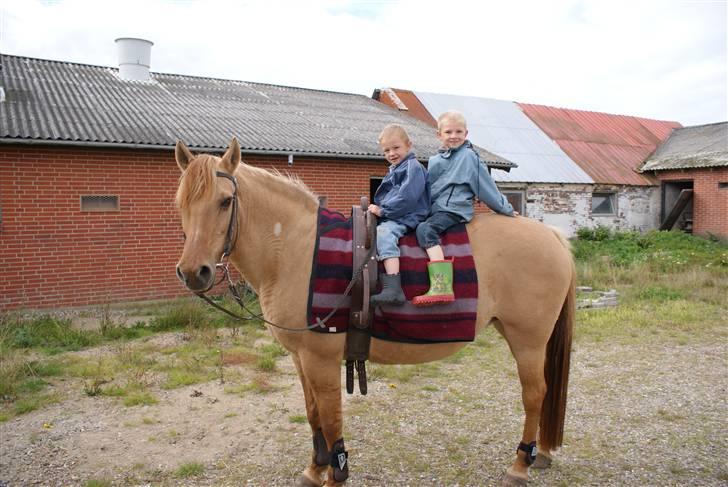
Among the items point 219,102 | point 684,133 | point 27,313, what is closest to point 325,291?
point 27,313

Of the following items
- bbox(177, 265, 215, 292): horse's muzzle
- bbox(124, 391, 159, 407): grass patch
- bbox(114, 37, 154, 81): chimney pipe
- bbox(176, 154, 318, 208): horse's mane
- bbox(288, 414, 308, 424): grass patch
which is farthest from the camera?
bbox(114, 37, 154, 81): chimney pipe

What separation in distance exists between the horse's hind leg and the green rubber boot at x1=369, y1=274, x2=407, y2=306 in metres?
0.94

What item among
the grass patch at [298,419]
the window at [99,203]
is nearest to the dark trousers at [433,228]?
the grass patch at [298,419]

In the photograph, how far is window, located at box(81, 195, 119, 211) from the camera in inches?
348

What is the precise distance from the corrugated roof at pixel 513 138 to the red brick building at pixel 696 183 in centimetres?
371

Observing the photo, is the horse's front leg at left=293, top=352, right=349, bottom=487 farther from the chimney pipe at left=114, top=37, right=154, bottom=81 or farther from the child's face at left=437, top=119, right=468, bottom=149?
the chimney pipe at left=114, top=37, right=154, bottom=81

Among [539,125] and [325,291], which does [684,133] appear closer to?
[539,125]

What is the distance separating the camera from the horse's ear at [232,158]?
284cm

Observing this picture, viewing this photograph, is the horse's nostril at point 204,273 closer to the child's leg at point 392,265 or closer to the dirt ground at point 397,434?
the child's leg at point 392,265

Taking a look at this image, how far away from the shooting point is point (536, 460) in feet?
12.5

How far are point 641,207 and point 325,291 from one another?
18.8 metres

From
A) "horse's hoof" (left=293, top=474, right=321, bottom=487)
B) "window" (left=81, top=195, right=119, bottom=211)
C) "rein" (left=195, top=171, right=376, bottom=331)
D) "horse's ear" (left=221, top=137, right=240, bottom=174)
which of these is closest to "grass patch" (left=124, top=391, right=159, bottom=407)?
"horse's hoof" (left=293, top=474, right=321, bottom=487)

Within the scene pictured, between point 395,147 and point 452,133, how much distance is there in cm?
40

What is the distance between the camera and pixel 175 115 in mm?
10648
